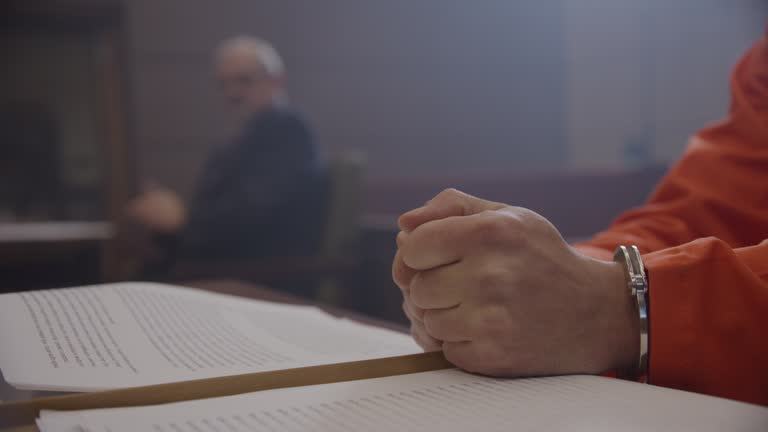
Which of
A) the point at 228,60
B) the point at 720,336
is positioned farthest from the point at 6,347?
the point at 228,60

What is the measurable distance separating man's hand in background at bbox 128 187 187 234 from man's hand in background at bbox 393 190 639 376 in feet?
7.33

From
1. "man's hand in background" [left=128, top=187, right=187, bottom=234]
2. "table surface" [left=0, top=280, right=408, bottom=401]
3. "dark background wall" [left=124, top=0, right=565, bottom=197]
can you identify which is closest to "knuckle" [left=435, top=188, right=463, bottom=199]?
"table surface" [left=0, top=280, right=408, bottom=401]

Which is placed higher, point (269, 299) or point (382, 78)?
point (382, 78)

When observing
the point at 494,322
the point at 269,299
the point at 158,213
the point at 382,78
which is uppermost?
the point at 382,78

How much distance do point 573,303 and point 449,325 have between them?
81 millimetres

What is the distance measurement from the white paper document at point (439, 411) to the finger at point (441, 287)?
0.18ft

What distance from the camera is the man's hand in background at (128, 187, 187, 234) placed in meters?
2.58

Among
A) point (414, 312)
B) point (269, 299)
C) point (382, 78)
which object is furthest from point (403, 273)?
point (382, 78)

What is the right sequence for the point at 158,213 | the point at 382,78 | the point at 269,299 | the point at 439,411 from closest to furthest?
the point at 439,411, the point at 269,299, the point at 158,213, the point at 382,78

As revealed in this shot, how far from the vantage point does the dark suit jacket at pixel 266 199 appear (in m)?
2.36

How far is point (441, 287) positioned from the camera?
0.47 m

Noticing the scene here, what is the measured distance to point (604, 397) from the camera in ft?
1.33

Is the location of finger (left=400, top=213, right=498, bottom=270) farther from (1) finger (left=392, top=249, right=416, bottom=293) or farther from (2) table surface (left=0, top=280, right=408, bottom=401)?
(2) table surface (left=0, top=280, right=408, bottom=401)

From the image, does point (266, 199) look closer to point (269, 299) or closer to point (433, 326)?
point (269, 299)
